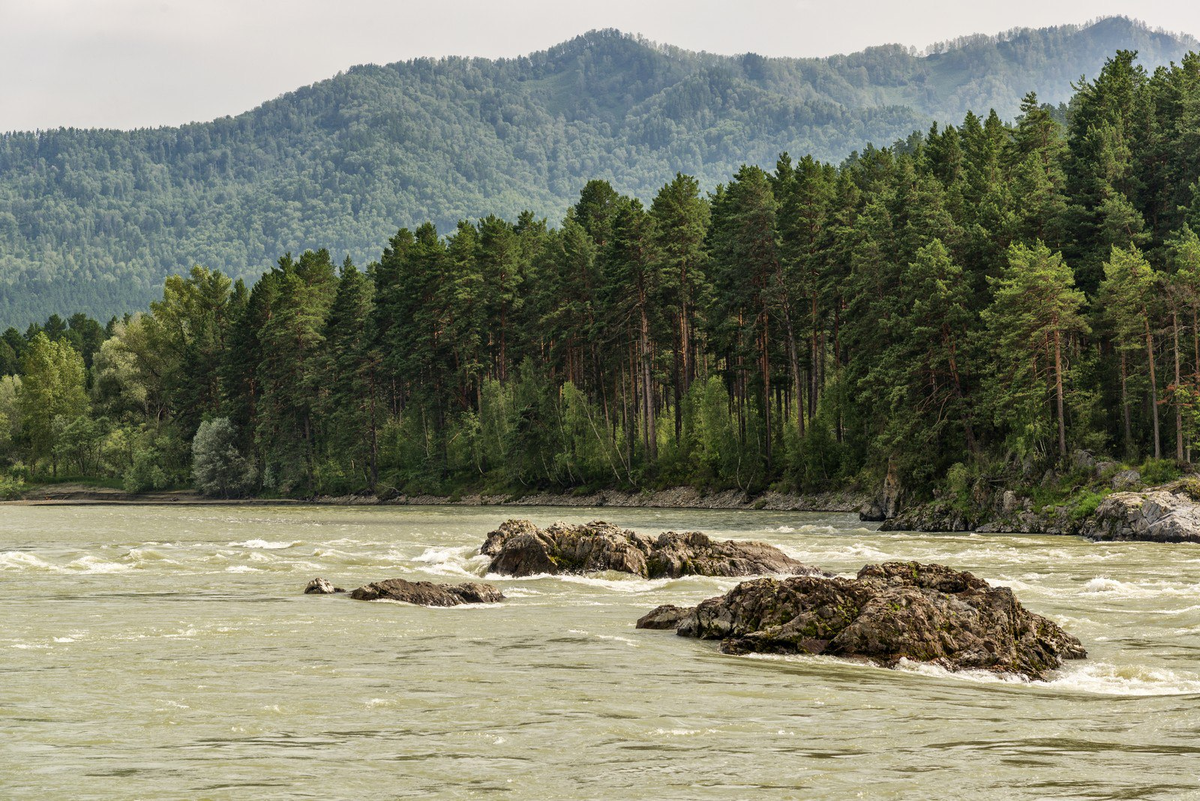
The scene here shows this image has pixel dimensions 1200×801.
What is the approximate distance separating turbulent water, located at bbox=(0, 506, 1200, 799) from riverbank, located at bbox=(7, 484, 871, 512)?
131 feet

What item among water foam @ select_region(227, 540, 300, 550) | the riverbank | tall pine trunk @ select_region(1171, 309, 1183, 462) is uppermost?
tall pine trunk @ select_region(1171, 309, 1183, 462)

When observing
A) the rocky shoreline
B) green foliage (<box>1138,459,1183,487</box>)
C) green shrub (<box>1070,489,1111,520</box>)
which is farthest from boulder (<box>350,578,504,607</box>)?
green foliage (<box>1138,459,1183,487</box>)

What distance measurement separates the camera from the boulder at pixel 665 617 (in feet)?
70.4

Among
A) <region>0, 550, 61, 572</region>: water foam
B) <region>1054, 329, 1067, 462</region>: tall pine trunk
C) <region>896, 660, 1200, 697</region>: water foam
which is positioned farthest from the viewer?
<region>1054, 329, 1067, 462</region>: tall pine trunk

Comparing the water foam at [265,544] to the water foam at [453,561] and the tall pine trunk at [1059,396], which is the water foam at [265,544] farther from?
the tall pine trunk at [1059,396]

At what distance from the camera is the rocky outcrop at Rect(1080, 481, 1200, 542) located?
141 ft

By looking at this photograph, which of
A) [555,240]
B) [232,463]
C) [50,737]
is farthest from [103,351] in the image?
[50,737]

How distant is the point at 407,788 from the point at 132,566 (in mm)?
27691

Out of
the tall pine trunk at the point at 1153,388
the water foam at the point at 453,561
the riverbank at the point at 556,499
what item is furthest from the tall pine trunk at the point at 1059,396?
the water foam at the point at 453,561

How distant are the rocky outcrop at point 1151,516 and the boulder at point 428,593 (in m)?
27.6

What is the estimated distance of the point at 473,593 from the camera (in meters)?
26.2

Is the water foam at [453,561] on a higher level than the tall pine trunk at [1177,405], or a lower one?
lower

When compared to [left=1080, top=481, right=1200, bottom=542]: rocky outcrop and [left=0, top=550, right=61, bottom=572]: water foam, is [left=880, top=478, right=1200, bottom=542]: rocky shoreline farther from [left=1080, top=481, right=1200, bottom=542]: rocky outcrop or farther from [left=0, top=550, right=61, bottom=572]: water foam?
[left=0, top=550, right=61, bottom=572]: water foam

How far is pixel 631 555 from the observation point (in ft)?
105
